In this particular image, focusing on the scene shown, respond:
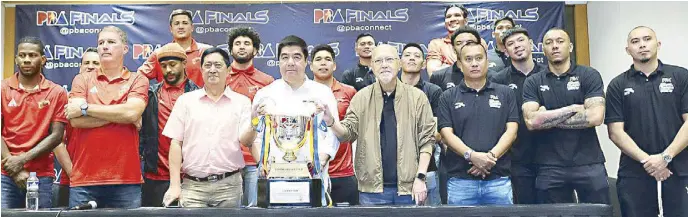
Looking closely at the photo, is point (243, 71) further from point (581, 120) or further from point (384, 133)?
point (581, 120)

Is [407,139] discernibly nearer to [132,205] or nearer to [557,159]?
[557,159]

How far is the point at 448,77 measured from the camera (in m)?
4.72

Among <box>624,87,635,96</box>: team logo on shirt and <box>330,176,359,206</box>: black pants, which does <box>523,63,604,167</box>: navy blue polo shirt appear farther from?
<box>330,176,359,206</box>: black pants

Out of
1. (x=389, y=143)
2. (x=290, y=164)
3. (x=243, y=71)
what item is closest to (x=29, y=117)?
(x=243, y=71)

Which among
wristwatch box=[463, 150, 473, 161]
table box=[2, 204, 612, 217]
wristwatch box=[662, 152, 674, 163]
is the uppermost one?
wristwatch box=[463, 150, 473, 161]

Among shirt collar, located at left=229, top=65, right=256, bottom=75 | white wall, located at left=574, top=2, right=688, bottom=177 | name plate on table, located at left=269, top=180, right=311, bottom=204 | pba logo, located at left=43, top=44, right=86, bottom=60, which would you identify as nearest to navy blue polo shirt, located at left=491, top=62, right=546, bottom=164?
shirt collar, located at left=229, top=65, right=256, bottom=75

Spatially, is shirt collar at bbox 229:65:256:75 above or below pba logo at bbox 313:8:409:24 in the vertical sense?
below

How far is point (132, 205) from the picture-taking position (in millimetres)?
3977

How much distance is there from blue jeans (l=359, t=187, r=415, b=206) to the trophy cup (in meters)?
0.86

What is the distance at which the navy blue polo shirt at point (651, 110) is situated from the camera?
4047 mm

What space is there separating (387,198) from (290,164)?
45.7 inches

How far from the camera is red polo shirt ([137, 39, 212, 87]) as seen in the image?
4.79 meters

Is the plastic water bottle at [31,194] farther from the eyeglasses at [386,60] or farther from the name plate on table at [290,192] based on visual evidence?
the eyeglasses at [386,60]

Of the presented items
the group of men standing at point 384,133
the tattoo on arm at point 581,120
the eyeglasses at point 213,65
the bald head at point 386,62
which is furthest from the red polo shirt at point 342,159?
the tattoo on arm at point 581,120
